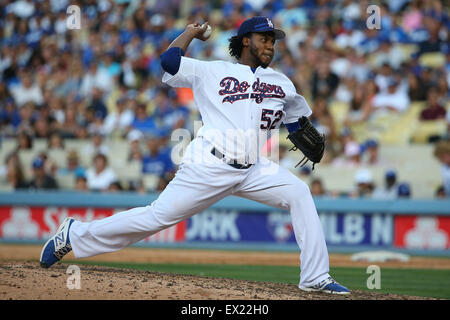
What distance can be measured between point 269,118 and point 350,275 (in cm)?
297

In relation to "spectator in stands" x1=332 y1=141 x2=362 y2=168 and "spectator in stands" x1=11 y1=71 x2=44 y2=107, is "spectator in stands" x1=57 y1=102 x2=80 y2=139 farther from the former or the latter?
"spectator in stands" x1=332 y1=141 x2=362 y2=168

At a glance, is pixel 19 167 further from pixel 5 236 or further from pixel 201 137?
pixel 201 137

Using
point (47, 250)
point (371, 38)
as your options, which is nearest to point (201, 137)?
point (47, 250)

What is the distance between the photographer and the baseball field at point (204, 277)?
484cm

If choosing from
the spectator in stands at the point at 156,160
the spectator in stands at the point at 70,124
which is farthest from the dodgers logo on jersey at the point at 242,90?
the spectator in stands at the point at 70,124

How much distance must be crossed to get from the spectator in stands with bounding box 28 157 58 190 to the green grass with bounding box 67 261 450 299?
12.5 ft

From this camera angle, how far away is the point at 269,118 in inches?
206

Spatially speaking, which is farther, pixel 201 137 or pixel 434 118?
pixel 434 118

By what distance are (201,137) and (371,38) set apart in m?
9.23

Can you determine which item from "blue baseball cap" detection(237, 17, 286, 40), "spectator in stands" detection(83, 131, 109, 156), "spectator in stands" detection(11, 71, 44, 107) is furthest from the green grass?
"spectator in stands" detection(11, 71, 44, 107)

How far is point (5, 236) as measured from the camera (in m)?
11.0

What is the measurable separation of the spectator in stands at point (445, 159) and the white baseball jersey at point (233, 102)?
6437 millimetres

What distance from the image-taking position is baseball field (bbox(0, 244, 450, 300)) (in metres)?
4.84

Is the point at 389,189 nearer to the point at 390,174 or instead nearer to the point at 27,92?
the point at 390,174
